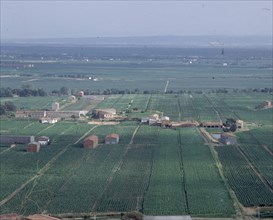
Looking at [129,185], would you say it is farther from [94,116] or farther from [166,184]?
[94,116]

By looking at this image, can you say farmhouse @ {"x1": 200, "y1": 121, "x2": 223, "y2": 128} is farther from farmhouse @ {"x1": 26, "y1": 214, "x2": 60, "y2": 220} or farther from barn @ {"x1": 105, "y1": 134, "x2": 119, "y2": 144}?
farmhouse @ {"x1": 26, "y1": 214, "x2": 60, "y2": 220}

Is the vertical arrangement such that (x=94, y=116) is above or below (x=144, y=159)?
below

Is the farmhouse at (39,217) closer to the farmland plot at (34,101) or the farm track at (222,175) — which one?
the farm track at (222,175)

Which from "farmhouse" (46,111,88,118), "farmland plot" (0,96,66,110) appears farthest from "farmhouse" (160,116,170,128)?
"farmland plot" (0,96,66,110)

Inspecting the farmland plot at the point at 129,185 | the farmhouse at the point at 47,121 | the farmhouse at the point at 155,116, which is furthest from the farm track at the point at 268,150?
the farmhouse at the point at 47,121

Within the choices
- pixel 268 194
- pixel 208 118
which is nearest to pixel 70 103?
pixel 208 118

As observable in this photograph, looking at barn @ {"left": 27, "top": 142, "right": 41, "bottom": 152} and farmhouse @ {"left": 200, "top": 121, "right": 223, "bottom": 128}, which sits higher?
barn @ {"left": 27, "top": 142, "right": 41, "bottom": 152}

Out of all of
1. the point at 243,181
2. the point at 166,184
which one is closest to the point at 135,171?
the point at 166,184

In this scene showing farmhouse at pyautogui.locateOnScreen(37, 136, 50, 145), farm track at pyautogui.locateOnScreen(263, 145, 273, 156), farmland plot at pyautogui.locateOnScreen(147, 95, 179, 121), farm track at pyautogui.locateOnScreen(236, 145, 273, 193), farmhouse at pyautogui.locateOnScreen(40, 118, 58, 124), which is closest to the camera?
farm track at pyautogui.locateOnScreen(236, 145, 273, 193)
